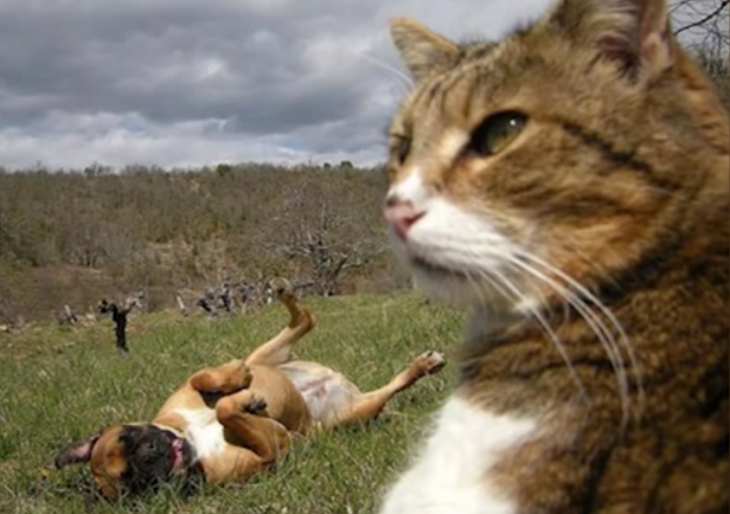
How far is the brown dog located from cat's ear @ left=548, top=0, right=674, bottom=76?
13.7ft

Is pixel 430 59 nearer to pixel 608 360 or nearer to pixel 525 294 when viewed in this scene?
pixel 525 294

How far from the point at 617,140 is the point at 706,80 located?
35 centimetres

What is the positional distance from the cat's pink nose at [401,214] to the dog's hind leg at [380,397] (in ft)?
14.4

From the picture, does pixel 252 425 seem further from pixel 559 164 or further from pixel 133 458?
pixel 559 164

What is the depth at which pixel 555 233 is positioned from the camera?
201 centimetres

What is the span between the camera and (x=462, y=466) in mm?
1979

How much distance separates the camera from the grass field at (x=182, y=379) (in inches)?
179

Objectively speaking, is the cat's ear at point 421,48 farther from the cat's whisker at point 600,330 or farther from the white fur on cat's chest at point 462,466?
the white fur on cat's chest at point 462,466

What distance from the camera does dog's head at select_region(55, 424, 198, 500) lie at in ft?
18.6

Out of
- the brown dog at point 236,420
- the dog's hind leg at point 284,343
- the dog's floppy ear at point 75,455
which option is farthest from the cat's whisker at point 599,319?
the dog's hind leg at point 284,343

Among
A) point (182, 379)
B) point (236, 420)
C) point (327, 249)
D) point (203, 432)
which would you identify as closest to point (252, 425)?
point (236, 420)

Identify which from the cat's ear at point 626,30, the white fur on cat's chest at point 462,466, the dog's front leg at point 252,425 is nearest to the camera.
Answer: the white fur on cat's chest at point 462,466

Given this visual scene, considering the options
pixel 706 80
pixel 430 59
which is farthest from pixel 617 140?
pixel 430 59

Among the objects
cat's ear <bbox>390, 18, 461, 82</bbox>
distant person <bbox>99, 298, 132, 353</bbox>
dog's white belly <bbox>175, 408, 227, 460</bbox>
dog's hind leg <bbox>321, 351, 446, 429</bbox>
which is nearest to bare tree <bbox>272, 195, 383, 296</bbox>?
distant person <bbox>99, 298, 132, 353</bbox>
